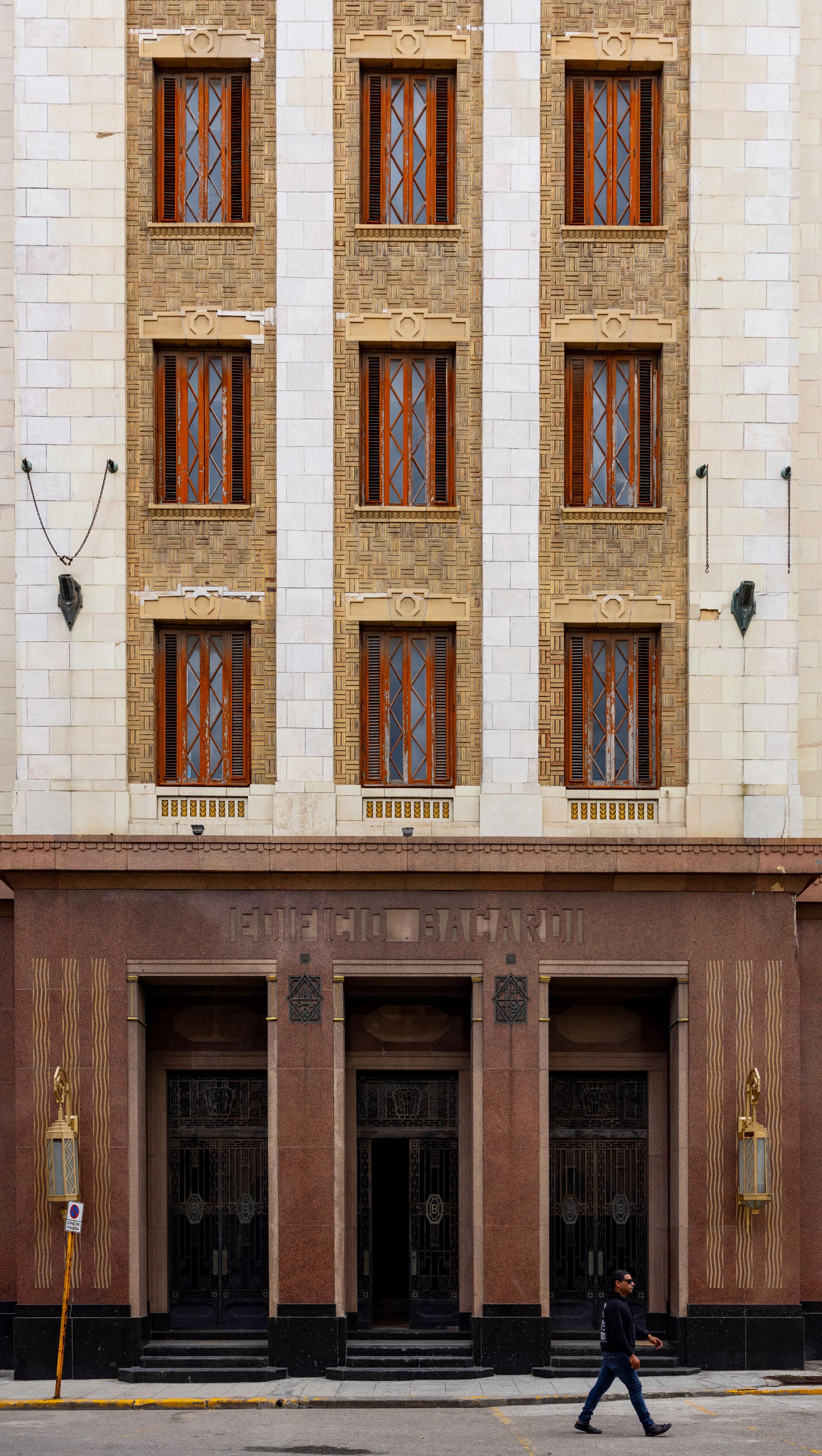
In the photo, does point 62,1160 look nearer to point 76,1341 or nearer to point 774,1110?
point 76,1341

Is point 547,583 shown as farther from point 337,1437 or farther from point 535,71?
point 337,1437

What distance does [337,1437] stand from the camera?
19422mm

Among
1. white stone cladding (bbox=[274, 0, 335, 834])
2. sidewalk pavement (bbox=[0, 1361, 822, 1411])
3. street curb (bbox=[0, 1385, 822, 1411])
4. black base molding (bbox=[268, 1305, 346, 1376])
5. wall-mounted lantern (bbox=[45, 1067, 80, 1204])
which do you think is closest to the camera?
street curb (bbox=[0, 1385, 822, 1411])

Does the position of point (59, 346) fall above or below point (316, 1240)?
above

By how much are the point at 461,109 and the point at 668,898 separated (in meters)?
12.2

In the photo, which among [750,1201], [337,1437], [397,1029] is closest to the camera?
[337,1437]

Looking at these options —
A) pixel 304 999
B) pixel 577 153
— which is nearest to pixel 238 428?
pixel 577 153

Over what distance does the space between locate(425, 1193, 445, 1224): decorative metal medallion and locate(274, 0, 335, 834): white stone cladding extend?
7.33 metres

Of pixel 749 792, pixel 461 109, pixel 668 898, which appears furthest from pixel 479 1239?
pixel 461 109

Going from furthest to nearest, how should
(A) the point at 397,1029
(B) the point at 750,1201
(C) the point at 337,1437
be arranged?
(A) the point at 397,1029 → (B) the point at 750,1201 → (C) the point at 337,1437

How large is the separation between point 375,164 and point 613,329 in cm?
439

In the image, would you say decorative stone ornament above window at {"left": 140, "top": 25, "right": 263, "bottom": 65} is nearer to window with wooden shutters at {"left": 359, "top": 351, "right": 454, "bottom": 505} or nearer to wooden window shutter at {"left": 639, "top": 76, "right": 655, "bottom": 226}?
window with wooden shutters at {"left": 359, "top": 351, "right": 454, "bottom": 505}

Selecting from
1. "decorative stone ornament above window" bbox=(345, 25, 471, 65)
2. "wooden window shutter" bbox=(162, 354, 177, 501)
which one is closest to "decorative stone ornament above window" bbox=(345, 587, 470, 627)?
"wooden window shutter" bbox=(162, 354, 177, 501)

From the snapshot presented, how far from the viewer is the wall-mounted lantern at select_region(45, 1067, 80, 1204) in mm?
22547
